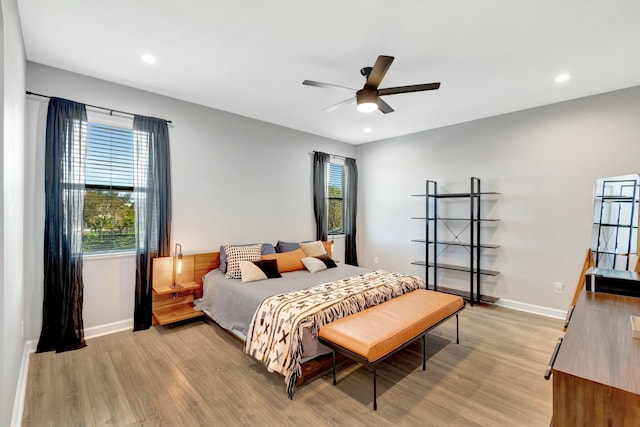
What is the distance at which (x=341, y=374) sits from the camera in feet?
8.61

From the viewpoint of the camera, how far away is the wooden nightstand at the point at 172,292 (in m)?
3.55

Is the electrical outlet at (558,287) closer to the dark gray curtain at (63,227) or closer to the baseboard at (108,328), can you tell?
the baseboard at (108,328)

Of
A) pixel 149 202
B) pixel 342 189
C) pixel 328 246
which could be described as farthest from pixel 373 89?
pixel 342 189

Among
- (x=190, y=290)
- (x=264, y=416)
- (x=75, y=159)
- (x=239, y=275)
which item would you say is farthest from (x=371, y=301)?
(x=75, y=159)

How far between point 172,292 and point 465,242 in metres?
4.46

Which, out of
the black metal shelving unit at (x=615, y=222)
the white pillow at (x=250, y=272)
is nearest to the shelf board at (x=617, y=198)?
the black metal shelving unit at (x=615, y=222)

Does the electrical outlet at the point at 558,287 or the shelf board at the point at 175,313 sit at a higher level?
the electrical outlet at the point at 558,287

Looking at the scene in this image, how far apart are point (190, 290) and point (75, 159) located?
2003mm

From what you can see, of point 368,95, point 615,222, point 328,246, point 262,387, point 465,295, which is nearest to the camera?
point 262,387

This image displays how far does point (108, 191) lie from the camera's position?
3396mm

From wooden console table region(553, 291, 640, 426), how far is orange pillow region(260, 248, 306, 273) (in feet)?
10.6

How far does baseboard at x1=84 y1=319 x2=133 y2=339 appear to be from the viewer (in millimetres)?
3250

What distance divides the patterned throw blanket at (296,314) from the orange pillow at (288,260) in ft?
3.11

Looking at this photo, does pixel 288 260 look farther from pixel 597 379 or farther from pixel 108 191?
pixel 597 379
